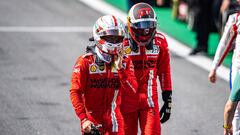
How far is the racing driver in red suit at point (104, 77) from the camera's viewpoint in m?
8.86

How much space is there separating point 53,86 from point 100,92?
19.4 ft

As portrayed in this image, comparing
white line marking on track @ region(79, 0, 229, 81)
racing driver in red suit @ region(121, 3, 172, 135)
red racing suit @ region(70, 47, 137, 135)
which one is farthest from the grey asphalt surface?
red racing suit @ region(70, 47, 137, 135)

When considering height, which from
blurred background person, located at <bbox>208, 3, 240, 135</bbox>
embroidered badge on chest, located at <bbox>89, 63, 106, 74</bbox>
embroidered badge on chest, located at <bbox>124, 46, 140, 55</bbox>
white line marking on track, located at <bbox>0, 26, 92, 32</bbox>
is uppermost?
embroidered badge on chest, located at <bbox>89, 63, 106, 74</bbox>

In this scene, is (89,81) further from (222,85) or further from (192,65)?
(192,65)

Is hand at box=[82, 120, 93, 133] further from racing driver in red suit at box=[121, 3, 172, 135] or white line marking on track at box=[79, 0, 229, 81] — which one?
white line marking on track at box=[79, 0, 229, 81]

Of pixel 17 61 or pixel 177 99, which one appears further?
pixel 17 61

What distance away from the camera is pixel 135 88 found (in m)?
9.34

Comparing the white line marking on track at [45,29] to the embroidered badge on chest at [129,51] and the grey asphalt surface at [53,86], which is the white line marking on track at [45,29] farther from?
the embroidered badge on chest at [129,51]

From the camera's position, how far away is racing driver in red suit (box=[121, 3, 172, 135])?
9.55 m

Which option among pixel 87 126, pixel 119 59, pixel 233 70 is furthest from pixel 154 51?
pixel 87 126

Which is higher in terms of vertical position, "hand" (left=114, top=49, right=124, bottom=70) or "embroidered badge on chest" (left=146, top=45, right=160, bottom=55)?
"hand" (left=114, top=49, right=124, bottom=70)

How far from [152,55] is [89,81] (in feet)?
3.80

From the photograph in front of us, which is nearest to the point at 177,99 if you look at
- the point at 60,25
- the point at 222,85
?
the point at 222,85

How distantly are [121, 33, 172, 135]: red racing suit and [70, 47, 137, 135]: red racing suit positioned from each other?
590mm
